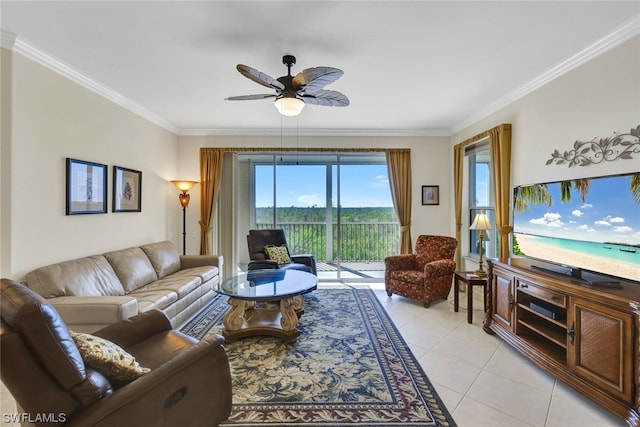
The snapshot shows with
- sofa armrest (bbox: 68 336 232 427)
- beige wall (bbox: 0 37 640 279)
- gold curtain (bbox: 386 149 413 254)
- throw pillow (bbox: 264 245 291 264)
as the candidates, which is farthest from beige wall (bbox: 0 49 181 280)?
gold curtain (bbox: 386 149 413 254)

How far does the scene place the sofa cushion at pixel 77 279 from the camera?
2254mm

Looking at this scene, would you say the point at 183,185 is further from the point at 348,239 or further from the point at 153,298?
the point at 348,239

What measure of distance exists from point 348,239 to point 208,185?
8.81ft

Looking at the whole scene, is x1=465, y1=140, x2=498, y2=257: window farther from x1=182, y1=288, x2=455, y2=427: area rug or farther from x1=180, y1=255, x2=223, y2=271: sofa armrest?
x1=180, y1=255, x2=223, y2=271: sofa armrest

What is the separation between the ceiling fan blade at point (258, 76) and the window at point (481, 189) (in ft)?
10.2

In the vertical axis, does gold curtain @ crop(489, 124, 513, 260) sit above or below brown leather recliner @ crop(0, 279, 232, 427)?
above

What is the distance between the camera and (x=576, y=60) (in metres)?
2.42

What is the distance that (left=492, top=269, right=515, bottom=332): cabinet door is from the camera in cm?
257

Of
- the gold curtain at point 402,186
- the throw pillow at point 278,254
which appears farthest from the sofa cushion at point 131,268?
the gold curtain at point 402,186

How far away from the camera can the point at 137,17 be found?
193cm

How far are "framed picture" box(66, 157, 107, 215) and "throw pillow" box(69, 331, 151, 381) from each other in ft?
6.67

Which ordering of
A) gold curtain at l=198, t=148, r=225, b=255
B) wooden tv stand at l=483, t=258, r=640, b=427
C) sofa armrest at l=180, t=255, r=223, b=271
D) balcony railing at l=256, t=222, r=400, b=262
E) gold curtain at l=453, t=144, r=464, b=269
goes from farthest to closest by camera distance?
balcony railing at l=256, t=222, r=400, b=262 < gold curtain at l=198, t=148, r=225, b=255 < gold curtain at l=453, t=144, r=464, b=269 < sofa armrest at l=180, t=255, r=223, b=271 < wooden tv stand at l=483, t=258, r=640, b=427

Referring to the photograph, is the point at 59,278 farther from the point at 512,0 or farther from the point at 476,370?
the point at 512,0

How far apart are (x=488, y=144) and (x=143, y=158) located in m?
4.79
